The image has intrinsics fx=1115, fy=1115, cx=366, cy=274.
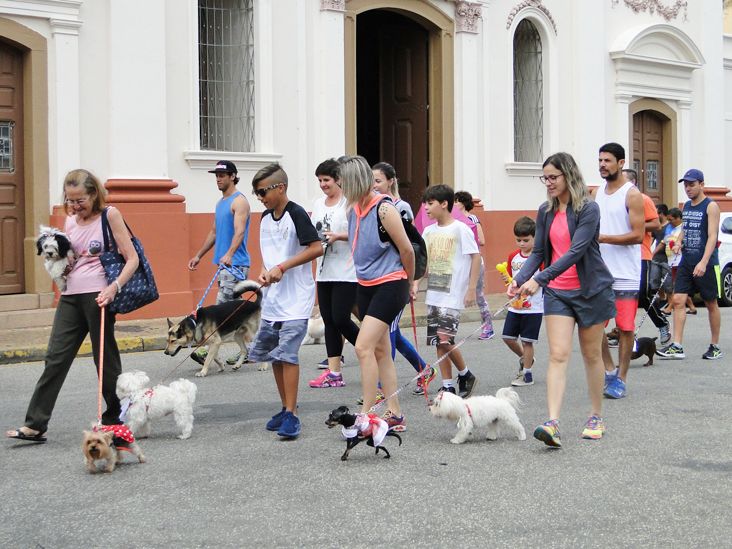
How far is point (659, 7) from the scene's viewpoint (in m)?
21.9

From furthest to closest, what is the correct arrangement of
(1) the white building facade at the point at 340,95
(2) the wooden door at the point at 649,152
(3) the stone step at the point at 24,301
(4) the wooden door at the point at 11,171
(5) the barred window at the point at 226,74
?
(2) the wooden door at the point at 649,152 → (5) the barred window at the point at 226,74 → (1) the white building facade at the point at 340,95 → (4) the wooden door at the point at 11,171 → (3) the stone step at the point at 24,301

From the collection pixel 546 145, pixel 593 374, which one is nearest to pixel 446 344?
pixel 593 374

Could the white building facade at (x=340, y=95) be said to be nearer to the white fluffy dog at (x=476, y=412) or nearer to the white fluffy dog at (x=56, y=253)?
the white fluffy dog at (x=56, y=253)

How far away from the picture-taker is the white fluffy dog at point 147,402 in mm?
7133

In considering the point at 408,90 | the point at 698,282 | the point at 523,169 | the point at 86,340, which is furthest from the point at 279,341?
the point at 523,169

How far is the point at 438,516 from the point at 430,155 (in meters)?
13.4

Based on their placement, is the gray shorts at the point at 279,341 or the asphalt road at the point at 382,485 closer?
the asphalt road at the point at 382,485

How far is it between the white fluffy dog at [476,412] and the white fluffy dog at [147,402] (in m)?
1.62

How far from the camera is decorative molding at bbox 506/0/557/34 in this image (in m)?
18.8

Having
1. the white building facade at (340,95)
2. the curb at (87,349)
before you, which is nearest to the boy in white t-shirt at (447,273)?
the curb at (87,349)

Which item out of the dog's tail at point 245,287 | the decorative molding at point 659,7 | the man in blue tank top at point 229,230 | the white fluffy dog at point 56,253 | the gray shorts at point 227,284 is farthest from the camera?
the decorative molding at point 659,7

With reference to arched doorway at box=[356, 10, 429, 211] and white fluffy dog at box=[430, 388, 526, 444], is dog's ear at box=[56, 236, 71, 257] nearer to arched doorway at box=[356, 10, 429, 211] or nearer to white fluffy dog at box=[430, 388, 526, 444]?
white fluffy dog at box=[430, 388, 526, 444]

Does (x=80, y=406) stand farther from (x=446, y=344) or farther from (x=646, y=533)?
(x=646, y=533)

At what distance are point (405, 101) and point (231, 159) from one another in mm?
5033
